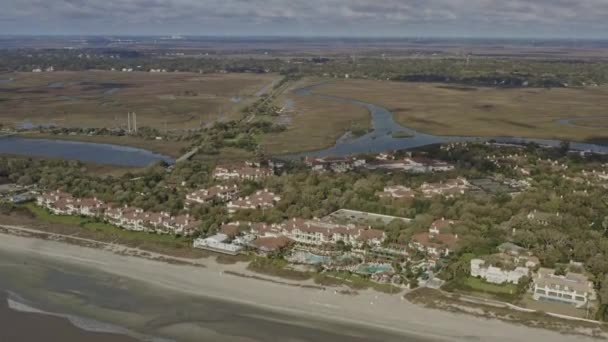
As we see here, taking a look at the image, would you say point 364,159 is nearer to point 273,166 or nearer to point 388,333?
point 273,166

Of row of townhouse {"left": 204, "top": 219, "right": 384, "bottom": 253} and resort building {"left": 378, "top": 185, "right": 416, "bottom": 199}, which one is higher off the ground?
resort building {"left": 378, "top": 185, "right": 416, "bottom": 199}

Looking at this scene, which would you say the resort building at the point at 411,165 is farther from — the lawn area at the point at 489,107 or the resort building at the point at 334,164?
the lawn area at the point at 489,107

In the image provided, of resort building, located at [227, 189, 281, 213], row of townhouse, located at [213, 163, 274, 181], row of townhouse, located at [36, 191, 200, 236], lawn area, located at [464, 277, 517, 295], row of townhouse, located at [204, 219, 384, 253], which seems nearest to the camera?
lawn area, located at [464, 277, 517, 295]

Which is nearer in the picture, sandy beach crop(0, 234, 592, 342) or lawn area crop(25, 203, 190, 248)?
sandy beach crop(0, 234, 592, 342)

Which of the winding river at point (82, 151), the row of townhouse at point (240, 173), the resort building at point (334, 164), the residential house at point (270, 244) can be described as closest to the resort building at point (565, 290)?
the residential house at point (270, 244)

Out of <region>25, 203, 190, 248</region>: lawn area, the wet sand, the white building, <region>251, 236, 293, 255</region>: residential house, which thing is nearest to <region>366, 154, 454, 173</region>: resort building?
<region>251, 236, 293, 255</region>: residential house

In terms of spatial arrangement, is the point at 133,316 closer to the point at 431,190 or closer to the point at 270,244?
the point at 270,244

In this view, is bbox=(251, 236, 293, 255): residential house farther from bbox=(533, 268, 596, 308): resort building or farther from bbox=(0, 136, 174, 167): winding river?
bbox=(0, 136, 174, 167): winding river
